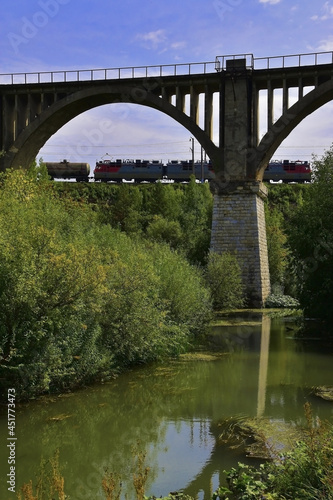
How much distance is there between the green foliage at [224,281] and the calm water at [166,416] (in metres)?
8.37

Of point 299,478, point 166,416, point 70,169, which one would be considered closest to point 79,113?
point 166,416

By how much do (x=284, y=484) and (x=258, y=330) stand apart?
527 inches

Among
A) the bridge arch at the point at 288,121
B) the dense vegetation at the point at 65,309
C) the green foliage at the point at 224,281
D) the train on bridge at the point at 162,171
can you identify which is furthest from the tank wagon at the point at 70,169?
the dense vegetation at the point at 65,309

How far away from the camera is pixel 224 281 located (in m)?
22.5

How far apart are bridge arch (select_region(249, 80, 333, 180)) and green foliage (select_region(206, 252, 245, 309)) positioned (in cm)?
440

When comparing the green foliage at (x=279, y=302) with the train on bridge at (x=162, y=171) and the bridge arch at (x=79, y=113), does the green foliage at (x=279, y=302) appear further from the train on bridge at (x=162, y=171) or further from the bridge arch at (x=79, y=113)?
the train on bridge at (x=162, y=171)

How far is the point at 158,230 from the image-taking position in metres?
35.7

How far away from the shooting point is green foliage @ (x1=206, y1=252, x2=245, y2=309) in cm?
2233

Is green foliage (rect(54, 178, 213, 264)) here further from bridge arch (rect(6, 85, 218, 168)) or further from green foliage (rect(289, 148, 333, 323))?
green foliage (rect(289, 148, 333, 323))

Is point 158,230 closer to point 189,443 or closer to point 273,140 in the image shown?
point 273,140

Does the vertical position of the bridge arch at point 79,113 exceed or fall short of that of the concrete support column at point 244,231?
it exceeds it

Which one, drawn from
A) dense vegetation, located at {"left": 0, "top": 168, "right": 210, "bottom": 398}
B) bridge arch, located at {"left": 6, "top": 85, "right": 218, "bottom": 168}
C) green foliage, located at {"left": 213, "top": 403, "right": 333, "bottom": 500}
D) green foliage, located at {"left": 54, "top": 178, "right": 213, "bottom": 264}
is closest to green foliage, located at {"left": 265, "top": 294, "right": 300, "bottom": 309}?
bridge arch, located at {"left": 6, "top": 85, "right": 218, "bottom": 168}

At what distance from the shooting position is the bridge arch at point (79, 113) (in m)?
25.1

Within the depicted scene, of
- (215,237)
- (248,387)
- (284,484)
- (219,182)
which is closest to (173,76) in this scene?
(219,182)
